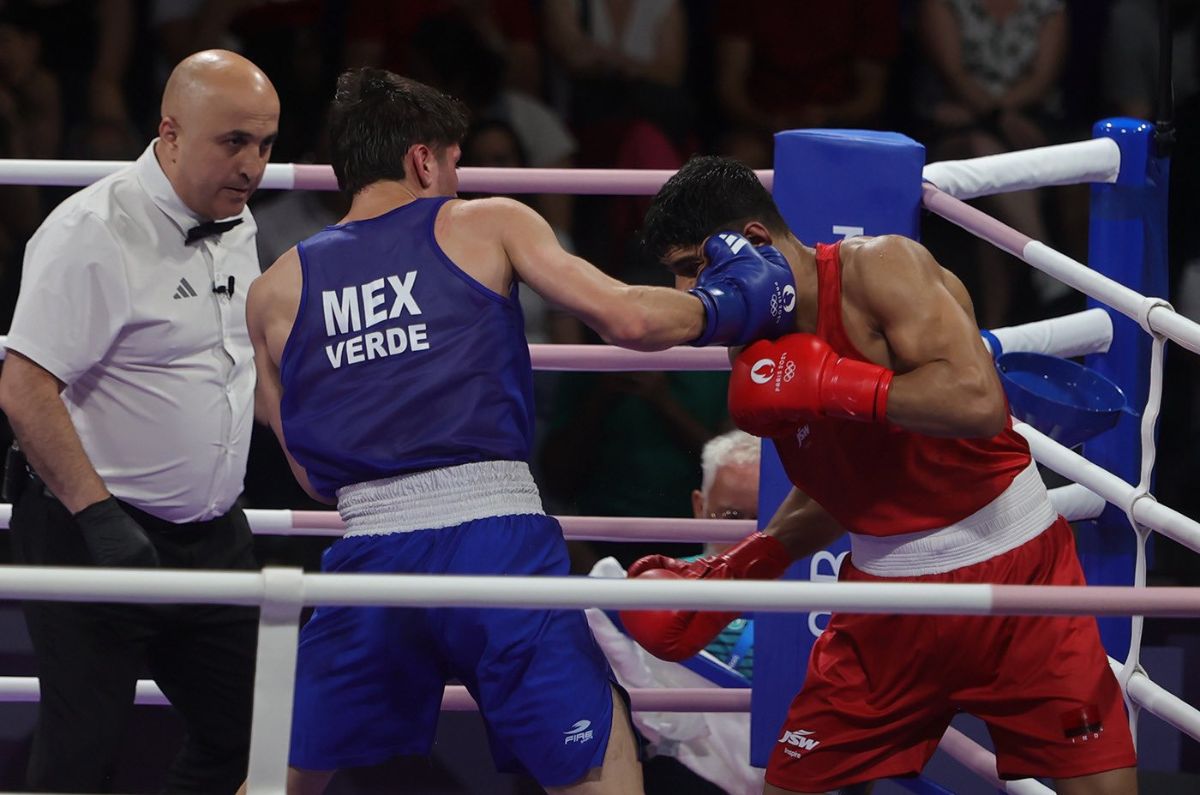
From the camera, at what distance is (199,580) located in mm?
1557

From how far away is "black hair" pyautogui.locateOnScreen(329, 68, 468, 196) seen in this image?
235cm

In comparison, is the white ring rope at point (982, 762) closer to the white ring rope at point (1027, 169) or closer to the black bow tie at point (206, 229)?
the white ring rope at point (1027, 169)

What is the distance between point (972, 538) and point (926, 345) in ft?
1.00

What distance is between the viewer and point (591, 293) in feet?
7.24

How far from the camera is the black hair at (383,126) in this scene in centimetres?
235

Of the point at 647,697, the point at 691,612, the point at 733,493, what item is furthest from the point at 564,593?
the point at 733,493

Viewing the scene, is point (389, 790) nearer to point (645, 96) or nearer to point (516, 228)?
point (516, 228)

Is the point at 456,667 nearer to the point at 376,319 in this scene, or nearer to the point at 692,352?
the point at 376,319

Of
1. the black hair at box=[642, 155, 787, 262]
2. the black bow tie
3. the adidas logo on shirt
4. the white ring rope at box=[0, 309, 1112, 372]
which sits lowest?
the white ring rope at box=[0, 309, 1112, 372]

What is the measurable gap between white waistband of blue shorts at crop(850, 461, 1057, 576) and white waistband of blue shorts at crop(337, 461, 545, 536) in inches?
20.4

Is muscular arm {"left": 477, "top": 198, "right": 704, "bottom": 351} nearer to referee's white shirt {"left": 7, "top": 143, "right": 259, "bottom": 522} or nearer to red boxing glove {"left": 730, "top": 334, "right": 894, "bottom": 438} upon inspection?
red boxing glove {"left": 730, "top": 334, "right": 894, "bottom": 438}

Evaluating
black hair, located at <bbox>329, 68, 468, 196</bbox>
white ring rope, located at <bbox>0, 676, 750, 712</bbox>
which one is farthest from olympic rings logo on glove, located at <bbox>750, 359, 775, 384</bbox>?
white ring rope, located at <bbox>0, 676, 750, 712</bbox>

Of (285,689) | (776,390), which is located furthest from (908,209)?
(285,689)

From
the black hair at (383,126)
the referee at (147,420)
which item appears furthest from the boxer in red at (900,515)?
the referee at (147,420)
